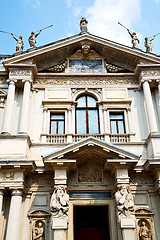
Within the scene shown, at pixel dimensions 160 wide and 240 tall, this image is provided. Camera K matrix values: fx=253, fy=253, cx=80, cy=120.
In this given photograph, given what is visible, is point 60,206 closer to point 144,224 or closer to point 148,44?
point 144,224

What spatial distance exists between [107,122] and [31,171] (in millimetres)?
4435

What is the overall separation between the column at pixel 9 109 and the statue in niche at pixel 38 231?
4.19 metres

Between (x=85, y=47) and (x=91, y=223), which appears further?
(x=85, y=47)

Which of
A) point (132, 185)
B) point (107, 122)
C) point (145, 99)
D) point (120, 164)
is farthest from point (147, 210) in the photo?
point (145, 99)

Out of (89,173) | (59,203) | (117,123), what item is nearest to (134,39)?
(117,123)

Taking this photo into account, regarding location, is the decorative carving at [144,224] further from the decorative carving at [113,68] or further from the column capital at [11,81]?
the column capital at [11,81]

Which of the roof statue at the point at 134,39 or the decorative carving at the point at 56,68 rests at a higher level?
the roof statue at the point at 134,39

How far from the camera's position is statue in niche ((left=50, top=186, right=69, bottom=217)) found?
972 centimetres

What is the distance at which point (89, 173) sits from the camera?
446 inches

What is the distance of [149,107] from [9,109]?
6819mm

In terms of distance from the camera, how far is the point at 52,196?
10023 mm

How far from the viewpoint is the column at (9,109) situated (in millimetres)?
11670

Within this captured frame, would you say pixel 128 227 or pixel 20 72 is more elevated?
pixel 20 72

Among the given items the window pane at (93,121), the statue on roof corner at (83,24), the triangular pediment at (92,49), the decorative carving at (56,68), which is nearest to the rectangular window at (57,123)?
the window pane at (93,121)
